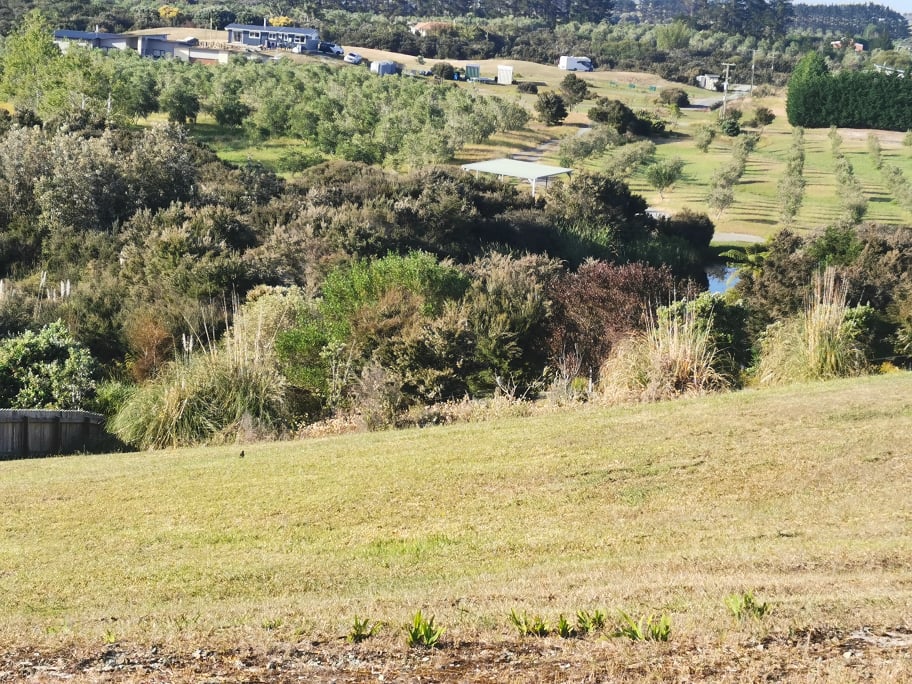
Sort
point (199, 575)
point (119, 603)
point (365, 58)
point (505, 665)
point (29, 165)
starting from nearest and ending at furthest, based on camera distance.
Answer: point (505, 665) < point (119, 603) < point (199, 575) < point (29, 165) < point (365, 58)

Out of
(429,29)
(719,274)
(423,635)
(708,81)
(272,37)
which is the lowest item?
(719,274)

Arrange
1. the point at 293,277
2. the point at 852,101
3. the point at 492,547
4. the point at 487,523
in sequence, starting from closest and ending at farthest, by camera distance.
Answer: the point at 492,547
the point at 487,523
the point at 293,277
the point at 852,101

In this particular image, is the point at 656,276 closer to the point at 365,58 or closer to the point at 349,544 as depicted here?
the point at 349,544

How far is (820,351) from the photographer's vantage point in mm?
15078

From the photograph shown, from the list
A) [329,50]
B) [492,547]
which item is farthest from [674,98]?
[492,547]

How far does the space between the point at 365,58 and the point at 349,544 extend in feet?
385

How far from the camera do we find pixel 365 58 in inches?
4754

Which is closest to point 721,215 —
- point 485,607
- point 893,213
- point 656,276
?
point 893,213

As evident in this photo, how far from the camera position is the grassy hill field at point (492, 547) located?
566 cm

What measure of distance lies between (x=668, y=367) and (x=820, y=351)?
2.25 metres

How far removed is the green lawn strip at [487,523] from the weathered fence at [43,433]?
4.54ft

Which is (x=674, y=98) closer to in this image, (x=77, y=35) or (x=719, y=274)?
(x=77, y=35)

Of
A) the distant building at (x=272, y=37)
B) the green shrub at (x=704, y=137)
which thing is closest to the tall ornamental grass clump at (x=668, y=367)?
the green shrub at (x=704, y=137)

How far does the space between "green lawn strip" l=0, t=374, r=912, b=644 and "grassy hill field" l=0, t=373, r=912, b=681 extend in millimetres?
29
